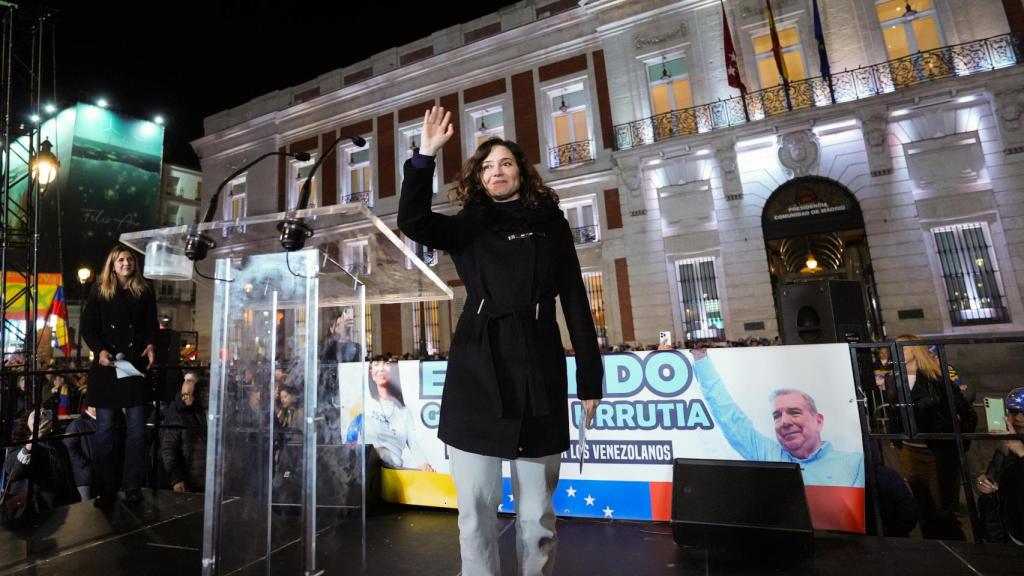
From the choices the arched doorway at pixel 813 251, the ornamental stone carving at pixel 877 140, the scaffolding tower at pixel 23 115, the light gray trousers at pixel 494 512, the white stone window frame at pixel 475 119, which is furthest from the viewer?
the white stone window frame at pixel 475 119

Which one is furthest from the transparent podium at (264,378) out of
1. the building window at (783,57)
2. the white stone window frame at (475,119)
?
the white stone window frame at (475,119)

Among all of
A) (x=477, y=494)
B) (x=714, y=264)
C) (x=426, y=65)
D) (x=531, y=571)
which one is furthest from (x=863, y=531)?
(x=426, y=65)

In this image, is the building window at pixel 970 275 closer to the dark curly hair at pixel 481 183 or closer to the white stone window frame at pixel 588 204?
the white stone window frame at pixel 588 204

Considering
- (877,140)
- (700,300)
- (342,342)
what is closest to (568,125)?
(700,300)

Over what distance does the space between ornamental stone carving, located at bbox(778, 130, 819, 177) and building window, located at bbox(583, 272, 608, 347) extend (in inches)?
243

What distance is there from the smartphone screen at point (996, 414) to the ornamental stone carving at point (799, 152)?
10.9m

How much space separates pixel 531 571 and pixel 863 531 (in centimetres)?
256

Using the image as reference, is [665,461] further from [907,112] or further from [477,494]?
[907,112]

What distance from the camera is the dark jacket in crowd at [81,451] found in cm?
456

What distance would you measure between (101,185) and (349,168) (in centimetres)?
1496

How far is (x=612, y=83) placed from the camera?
15.2 m

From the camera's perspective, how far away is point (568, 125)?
16.6 metres

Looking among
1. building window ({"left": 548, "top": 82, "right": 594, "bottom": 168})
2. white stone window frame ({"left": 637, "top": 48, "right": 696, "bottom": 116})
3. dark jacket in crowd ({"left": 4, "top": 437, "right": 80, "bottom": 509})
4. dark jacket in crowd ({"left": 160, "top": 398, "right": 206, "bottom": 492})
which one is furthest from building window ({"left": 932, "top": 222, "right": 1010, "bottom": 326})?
dark jacket in crowd ({"left": 4, "top": 437, "right": 80, "bottom": 509})

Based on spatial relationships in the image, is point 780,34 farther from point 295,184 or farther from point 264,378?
point 295,184
